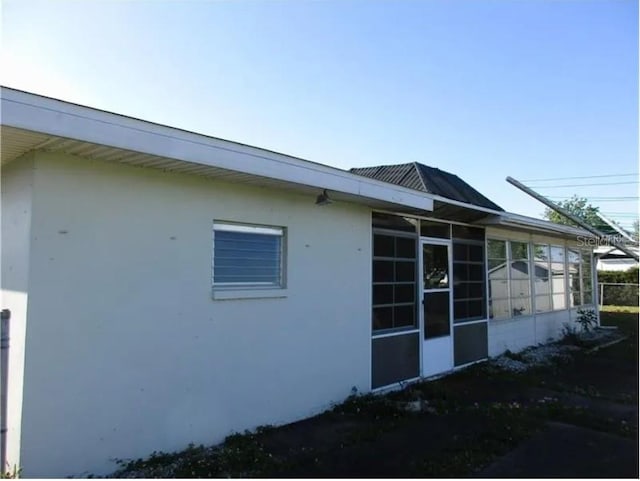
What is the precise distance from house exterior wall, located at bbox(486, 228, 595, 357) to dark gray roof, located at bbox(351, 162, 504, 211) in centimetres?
102

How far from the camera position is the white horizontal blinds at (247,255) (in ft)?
16.1

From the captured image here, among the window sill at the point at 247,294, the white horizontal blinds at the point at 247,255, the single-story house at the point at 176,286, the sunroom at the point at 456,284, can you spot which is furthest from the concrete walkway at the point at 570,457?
the white horizontal blinds at the point at 247,255

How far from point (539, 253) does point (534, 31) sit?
22.3 ft

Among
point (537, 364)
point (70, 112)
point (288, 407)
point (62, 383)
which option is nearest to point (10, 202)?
point (70, 112)

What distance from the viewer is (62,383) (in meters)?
3.67

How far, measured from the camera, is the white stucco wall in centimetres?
364

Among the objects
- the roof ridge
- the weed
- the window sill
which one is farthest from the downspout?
the roof ridge

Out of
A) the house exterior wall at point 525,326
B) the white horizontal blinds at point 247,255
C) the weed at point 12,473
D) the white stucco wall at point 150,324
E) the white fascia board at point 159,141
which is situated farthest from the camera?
the house exterior wall at point 525,326

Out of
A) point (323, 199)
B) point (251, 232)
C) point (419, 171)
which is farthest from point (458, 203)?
point (251, 232)

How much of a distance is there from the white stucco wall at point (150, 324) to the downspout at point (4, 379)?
7.1 inches

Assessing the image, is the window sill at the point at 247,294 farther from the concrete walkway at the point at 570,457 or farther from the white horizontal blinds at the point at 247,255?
the concrete walkway at the point at 570,457

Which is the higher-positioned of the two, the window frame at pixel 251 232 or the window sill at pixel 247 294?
the window frame at pixel 251 232

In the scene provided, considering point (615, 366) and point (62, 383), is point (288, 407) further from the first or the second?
point (615, 366)

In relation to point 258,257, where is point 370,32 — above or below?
above
